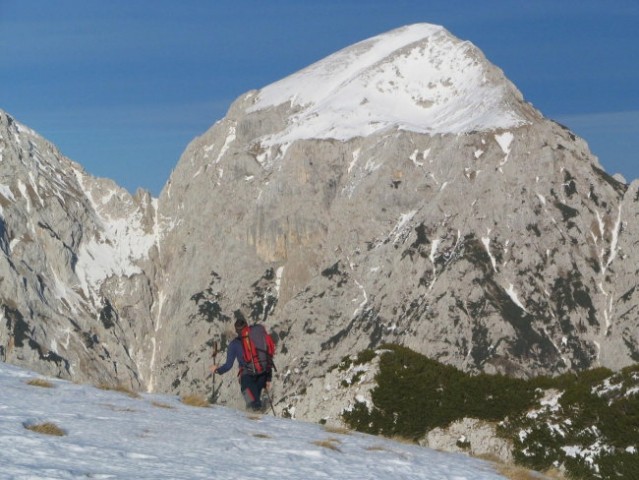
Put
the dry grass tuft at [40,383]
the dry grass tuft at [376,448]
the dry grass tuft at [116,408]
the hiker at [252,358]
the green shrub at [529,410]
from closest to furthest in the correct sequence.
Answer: the dry grass tuft at [376,448] → the dry grass tuft at [116,408] → the dry grass tuft at [40,383] → the green shrub at [529,410] → the hiker at [252,358]

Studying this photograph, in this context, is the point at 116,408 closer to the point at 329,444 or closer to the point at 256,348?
the point at 329,444

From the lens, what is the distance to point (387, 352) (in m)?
39.8

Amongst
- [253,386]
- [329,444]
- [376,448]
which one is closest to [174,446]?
[329,444]

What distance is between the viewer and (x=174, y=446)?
19859 mm

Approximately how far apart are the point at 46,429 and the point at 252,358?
10.8 metres

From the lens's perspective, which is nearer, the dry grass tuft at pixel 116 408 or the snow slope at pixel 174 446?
the snow slope at pixel 174 446

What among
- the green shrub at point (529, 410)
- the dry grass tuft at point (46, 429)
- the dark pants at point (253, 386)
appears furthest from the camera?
the dark pants at point (253, 386)

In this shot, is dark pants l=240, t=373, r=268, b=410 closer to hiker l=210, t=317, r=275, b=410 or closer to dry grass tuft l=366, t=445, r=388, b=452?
Answer: hiker l=210, t=317, r=275, b=410

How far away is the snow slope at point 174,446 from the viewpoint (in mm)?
16953

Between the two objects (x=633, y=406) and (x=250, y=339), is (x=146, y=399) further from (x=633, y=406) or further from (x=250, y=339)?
(x=633, y=406)

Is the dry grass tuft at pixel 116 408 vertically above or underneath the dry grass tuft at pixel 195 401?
underneath

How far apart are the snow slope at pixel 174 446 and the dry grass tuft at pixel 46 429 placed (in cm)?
18

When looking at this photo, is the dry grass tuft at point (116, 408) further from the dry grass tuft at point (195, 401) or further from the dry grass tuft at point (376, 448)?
the dry grass tuft at point (376, 448)

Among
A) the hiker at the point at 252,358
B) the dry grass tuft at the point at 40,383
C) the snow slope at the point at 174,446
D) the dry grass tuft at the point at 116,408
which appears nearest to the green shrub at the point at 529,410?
the snow slope at the point at 174,446
